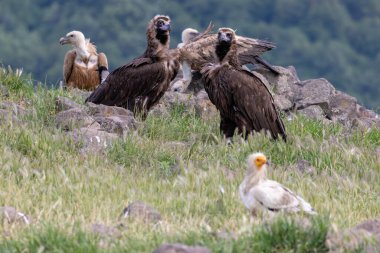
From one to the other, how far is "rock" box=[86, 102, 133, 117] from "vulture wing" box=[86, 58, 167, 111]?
0.57m

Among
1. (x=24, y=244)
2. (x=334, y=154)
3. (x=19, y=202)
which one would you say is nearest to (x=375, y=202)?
(x=334, y=154)

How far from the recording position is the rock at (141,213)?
741 cm

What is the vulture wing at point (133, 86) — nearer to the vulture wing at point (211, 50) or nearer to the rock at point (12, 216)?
the vulture wing at point (211, 50)

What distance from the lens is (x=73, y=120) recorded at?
11.8 m

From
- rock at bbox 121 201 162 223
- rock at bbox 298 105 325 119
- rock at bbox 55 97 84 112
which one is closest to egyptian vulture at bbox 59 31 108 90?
rock at bbox 298 105 325 119

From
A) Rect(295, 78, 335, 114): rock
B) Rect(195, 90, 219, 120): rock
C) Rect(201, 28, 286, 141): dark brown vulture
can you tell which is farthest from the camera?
Rect(295, 78, 335, 114): rock

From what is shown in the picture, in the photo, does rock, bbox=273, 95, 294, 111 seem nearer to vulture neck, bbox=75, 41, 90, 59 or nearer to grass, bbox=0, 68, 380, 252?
grass, bbox=0, 68, 380, 252

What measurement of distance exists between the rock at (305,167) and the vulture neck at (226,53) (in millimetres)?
2673

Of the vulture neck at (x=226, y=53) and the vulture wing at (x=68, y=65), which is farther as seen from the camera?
the vulture wing at (x=68, y=65)

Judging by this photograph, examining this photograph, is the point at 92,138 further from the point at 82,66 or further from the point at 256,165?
the point at 82,66

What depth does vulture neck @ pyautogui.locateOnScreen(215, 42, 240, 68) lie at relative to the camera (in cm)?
1334

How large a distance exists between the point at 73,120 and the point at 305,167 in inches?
106

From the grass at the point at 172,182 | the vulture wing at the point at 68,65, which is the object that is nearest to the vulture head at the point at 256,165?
the grass at the point at 172,182

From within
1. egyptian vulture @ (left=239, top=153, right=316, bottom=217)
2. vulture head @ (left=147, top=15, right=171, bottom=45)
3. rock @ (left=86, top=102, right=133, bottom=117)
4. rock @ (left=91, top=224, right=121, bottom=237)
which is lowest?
rock @ (left=86, top=102, right=133, bottom=117)
